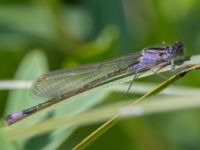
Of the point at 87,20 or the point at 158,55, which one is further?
the point at 87,20

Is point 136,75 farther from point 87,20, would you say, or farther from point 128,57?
point 87,20

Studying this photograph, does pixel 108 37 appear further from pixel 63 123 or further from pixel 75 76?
pixel 63 123

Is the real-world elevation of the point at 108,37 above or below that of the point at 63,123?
above

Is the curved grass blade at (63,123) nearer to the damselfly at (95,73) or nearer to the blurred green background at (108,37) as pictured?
the damselfly at (95,73)

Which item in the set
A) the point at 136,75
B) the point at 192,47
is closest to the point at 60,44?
the point at 192,47

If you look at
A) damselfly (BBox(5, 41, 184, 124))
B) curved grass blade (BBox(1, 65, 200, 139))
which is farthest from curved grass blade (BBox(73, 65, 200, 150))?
damselfly (BBox(5, 41, 184, 124))

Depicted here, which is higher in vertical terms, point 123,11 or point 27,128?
point 123,11

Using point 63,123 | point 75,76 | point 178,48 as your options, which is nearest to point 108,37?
point 75,76
